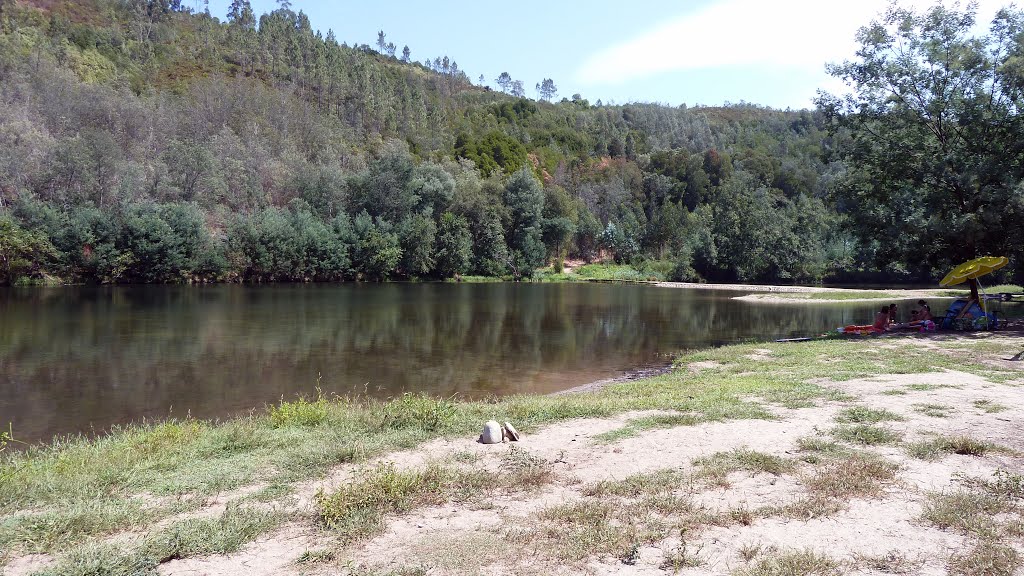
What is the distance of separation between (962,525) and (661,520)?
259 cm

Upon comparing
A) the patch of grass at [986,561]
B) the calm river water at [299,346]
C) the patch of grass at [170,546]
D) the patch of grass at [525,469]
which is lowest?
the calm river water at [299,346]

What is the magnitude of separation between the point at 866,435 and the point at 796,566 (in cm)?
421

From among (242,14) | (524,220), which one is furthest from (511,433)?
(242,14)

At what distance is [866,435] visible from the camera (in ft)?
25.9

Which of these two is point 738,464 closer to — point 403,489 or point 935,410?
point 403,489

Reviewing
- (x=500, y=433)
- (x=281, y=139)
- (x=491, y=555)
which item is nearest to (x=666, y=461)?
(x=500, y=433)

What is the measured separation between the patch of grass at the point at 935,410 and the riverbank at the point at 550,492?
0.22 ft

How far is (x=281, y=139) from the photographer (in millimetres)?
97438

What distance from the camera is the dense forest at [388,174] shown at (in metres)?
24.3

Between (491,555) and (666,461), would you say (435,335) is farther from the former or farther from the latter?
(491,555)

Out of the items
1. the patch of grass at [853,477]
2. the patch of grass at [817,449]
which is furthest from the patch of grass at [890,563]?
the patch of grass at [817,449]

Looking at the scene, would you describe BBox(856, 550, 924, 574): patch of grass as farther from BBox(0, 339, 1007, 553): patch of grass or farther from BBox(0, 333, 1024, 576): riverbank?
BBox(0, 339, 1007, 553): patch of grass

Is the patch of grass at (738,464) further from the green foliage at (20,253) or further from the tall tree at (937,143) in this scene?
the green foliage at (20,253)

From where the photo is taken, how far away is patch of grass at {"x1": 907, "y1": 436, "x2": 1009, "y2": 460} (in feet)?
23.3
